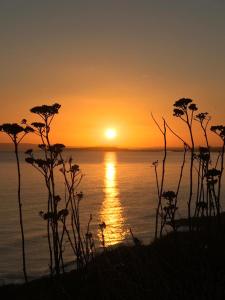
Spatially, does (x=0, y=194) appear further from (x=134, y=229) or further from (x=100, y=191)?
(x=134, y=229)

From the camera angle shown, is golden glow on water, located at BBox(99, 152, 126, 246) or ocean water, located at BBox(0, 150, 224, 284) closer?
ocean water, located at BBox(0, 150, 224, 284)

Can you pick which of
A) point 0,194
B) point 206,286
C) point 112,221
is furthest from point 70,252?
point 0,194

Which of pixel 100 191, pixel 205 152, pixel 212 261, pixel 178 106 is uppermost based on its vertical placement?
pixel 178 106

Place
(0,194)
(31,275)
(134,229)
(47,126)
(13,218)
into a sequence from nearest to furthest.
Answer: (47,126), (31,275), (134,229), (13,218), (0,194)

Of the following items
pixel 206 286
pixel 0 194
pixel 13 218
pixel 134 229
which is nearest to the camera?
pixel 206 286

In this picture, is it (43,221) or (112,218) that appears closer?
(43,221)

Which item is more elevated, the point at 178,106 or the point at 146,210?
the point at 178,106

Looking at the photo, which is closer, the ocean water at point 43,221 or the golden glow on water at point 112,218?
the ocean water at point 43,221

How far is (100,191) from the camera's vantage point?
2579 inches

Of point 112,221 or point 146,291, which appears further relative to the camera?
point 112,221

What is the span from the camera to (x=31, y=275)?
20.4 meters

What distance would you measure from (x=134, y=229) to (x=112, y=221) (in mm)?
5264

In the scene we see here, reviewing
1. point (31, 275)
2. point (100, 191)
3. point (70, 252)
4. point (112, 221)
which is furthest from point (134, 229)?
point (100, 191)

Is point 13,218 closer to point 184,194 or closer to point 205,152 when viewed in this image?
point 184,194
